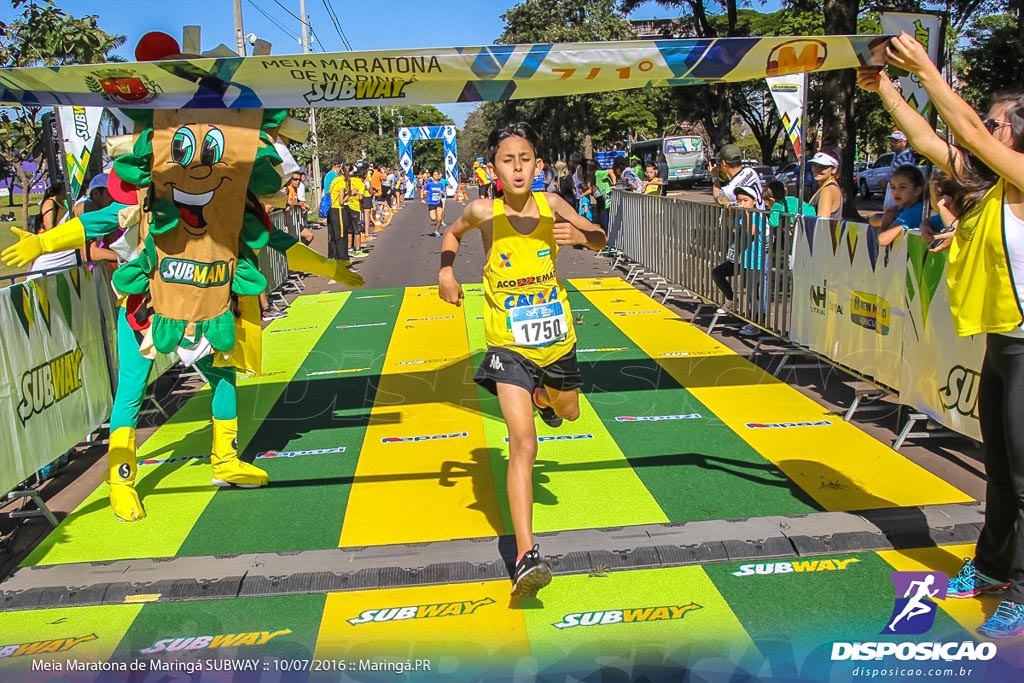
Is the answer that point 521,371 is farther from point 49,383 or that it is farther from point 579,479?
point 49,383

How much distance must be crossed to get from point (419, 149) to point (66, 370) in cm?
10898

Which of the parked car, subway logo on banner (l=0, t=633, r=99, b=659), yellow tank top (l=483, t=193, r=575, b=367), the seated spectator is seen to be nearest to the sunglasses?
yellow tank top (l=483, t=193, r=575, b=367)

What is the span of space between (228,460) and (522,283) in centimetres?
245

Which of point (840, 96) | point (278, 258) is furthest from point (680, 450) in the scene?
point (840, 96)

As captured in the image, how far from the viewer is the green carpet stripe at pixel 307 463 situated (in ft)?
15.6

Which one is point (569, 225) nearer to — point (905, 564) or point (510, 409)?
point (510, 409)

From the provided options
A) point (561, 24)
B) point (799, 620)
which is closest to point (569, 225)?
point (799, 620)

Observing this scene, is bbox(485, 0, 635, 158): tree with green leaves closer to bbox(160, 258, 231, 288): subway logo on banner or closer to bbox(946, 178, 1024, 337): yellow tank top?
bbox(160, 258, 231, 288): subway logo on banner

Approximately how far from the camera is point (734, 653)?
133 inches

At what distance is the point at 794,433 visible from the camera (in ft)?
20.3

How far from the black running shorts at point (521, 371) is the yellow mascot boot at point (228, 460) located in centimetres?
203

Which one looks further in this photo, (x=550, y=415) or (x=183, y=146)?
(x=183, y=146)

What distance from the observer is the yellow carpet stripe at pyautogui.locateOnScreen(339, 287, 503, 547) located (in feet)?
15.8

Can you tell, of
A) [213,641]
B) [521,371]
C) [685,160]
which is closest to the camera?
[213,641]
